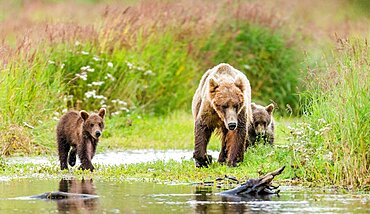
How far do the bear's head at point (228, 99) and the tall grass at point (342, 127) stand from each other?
947mm

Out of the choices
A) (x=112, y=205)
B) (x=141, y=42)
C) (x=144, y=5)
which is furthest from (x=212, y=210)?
(x=144, y=5)

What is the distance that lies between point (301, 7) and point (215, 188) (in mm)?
19950

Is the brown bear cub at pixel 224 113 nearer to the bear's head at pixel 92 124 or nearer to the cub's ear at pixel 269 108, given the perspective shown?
the cub's ear at pixel 269 108

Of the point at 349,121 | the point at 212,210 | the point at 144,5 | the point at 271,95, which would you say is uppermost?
the point at 144,5

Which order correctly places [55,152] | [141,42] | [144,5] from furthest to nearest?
1. [144,5]
2. [141,42]
3. [55,152]

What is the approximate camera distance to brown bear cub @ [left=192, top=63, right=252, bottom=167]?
46.6 feet

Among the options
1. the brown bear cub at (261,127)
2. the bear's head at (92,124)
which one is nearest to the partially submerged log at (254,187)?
the bear's head at (92,124)

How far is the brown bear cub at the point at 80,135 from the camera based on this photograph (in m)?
14.8

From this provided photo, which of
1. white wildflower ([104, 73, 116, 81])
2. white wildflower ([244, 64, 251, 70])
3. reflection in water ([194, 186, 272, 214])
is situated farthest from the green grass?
white wildflower ([244, 64, 251, 70])

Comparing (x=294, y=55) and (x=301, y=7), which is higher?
(x=301, y=7)

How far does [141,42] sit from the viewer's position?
23219 millimetres

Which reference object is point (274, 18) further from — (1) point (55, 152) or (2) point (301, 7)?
(1) point (55, 152)

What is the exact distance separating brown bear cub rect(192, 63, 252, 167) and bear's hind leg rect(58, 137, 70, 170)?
1.90 meters

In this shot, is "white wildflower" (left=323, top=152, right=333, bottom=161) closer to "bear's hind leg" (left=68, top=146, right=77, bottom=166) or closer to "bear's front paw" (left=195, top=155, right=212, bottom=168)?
"bear's front paw" (left=195, top=155, right=212, bottom=168)
